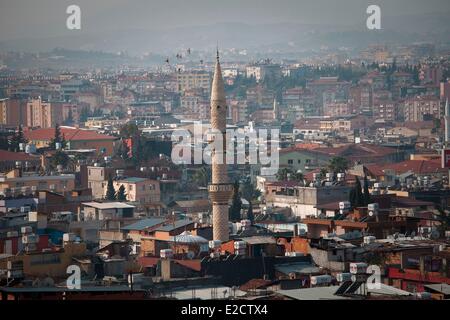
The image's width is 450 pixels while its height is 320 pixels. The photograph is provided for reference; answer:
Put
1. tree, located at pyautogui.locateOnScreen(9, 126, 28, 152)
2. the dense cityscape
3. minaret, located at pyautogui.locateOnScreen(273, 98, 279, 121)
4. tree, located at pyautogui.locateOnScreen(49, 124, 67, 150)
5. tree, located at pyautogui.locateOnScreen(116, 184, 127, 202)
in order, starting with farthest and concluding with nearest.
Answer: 1. minaret, located at pyautogui.locateOnScreen(273, 98, 279, 121)
2. tree, located at pyautogui.locateOnScreen(49, 124, 67, 150)
3. tree, located at pyautogui.locateOnScreen(9, 126, 28, 152)
4. tree, located at pyautogui.locateOnScreen(116, 184, 127, 202)
5. the dense cityscape

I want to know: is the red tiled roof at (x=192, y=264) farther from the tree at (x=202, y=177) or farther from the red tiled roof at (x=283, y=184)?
the tree at (x=202, y=177)

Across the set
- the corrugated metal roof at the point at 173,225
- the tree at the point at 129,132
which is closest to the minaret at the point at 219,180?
the corrugated metal roof at the point at 173,225

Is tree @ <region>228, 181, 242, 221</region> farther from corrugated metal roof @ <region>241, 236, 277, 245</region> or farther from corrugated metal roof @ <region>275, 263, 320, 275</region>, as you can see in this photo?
corrugated metal roof @ <region>275, 263, 320, 275</region>

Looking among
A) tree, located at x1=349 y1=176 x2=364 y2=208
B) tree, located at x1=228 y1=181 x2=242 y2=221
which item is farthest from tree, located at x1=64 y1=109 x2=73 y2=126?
tree, located at x1=349 y1=176 x2=364 y2=208
